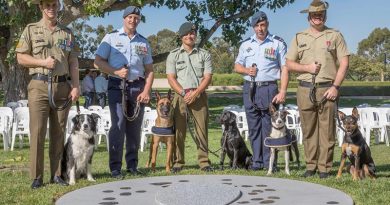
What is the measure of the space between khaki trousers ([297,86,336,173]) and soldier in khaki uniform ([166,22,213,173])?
1.27 m

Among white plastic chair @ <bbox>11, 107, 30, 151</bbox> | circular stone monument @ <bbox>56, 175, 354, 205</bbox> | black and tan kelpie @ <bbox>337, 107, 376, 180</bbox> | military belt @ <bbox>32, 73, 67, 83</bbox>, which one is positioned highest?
military belt @ <bbox>32, 73, 67, 83</bbox>

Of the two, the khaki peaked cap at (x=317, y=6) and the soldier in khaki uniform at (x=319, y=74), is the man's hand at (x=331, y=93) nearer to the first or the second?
the soldier in khaki uniform at (x=319, y=74)

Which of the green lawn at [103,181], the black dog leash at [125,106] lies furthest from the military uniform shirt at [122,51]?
the green lawn at [103,181]

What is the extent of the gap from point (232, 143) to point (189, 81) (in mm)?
1062

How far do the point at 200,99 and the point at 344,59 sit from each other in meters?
1.91

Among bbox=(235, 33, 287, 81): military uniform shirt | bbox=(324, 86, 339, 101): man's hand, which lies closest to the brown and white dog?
bbox=(235, 33, 287, 81): military uniform shirt

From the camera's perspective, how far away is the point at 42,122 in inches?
252

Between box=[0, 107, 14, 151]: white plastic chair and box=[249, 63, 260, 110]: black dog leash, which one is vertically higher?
box=[249, 63, 260, 110]: black dog leash

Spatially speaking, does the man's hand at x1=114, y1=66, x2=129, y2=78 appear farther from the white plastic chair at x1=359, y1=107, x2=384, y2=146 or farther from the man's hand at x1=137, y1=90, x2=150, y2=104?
the white plastic chair at x1=359, y1=107, x2=384, y2=146

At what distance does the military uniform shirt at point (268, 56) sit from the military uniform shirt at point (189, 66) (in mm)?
618

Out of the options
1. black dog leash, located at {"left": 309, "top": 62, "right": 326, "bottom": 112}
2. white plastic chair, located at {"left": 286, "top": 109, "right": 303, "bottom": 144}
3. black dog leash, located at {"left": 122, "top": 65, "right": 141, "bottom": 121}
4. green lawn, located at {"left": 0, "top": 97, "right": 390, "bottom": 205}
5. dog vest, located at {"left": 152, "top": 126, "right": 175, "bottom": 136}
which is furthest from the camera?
white plastic chair, located at {"left": 286, "top": 109, "right": 303, "bottom": 144}

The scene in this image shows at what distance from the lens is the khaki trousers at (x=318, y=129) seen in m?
6.93

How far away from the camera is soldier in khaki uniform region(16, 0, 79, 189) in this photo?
6289 millimetres

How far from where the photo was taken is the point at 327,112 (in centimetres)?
691
